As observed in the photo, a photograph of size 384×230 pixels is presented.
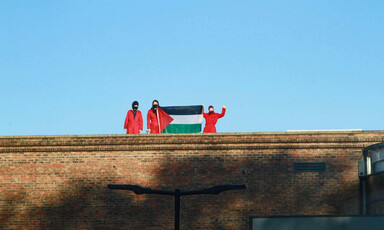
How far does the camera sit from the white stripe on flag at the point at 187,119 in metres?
26.7

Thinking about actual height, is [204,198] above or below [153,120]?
below

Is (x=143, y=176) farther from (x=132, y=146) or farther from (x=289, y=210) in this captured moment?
(x=289, y=210)

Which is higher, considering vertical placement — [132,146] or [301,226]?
[132,146]

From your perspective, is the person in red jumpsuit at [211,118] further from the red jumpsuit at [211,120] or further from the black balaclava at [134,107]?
the black balaclava at [134,107]

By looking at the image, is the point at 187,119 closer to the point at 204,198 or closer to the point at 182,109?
the point at 182,109

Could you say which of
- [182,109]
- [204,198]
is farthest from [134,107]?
[204,198]

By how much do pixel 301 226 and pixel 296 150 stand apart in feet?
13.6

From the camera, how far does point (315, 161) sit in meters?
23.0

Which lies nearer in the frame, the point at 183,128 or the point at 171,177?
the point at 171,177

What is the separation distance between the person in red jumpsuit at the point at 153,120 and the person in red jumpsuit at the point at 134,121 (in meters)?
0.49

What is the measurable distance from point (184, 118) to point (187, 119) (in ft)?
0.48

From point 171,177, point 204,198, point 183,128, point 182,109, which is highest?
point 182,109

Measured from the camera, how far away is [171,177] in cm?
2330

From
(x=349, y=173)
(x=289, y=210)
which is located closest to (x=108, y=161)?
(x=289, y=210)
